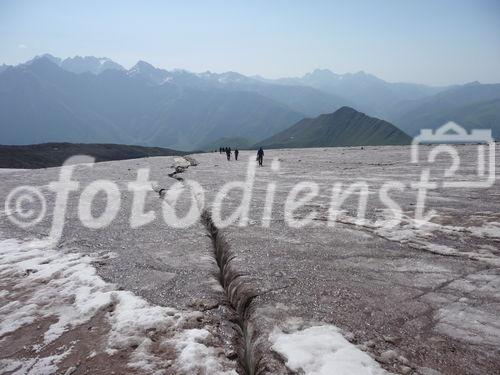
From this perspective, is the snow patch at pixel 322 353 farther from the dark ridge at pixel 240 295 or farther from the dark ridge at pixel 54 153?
the dark ridge at pixel 54 153

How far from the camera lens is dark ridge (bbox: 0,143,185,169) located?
94125 millimetres

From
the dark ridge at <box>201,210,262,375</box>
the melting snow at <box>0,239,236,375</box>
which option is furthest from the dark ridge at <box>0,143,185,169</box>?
the dark ridge at <box>201,210,262,375</box>

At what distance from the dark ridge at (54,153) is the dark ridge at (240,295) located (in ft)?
299

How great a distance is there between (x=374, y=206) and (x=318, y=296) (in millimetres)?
10300

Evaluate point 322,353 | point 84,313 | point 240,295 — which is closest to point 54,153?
point 84,313

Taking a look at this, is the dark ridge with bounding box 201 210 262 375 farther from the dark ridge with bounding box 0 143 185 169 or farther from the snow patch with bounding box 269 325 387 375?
the dark ridge with bounding box 0 143 185 169

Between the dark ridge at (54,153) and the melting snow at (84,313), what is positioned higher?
the dark ridge at (54,153)

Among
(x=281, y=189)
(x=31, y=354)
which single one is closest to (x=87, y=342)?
(x=31, y=354)

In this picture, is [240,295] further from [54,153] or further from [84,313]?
[54,153]

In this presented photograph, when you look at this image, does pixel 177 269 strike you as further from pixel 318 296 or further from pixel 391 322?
pixel 391 322

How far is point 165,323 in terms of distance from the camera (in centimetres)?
854

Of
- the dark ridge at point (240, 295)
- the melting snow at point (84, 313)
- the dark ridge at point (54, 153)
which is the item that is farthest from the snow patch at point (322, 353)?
the dark ridge at point (54, 153)

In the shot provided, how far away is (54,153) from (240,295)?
123 m

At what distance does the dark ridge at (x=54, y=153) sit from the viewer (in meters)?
94.1
